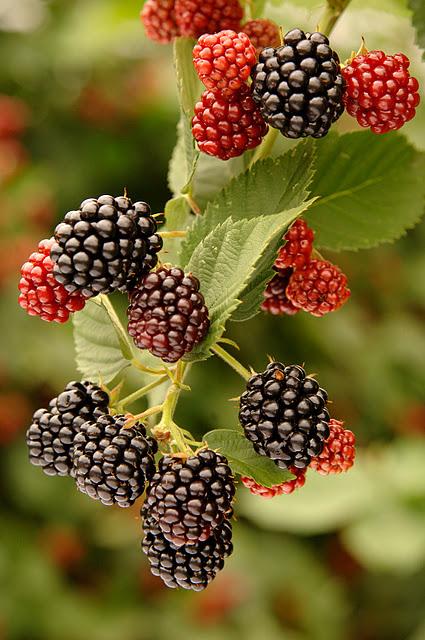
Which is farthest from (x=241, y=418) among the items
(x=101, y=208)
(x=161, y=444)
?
(x=101, y=208)

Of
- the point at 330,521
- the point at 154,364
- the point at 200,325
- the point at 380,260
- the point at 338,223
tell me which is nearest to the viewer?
the point at 200,325

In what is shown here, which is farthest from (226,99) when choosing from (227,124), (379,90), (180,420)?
(180,420)

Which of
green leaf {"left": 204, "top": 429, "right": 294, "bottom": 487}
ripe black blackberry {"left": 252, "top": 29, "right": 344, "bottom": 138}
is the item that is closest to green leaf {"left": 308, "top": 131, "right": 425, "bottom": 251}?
ripe black blackberry {"left": 252, "top": 29, "right": 344, "bottom": 138}

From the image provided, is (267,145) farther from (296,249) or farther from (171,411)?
(171,411)

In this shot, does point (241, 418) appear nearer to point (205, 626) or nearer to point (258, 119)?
point (258, 119)

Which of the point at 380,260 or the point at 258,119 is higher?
the point at 258,119

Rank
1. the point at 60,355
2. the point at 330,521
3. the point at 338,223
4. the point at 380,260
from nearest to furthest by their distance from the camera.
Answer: the point at 338,223, the point at 330,521, the point at 60,355, the point at 380,260

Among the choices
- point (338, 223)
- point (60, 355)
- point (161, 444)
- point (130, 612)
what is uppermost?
point (338, 223)

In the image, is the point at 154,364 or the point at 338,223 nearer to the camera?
the point at 154,364
